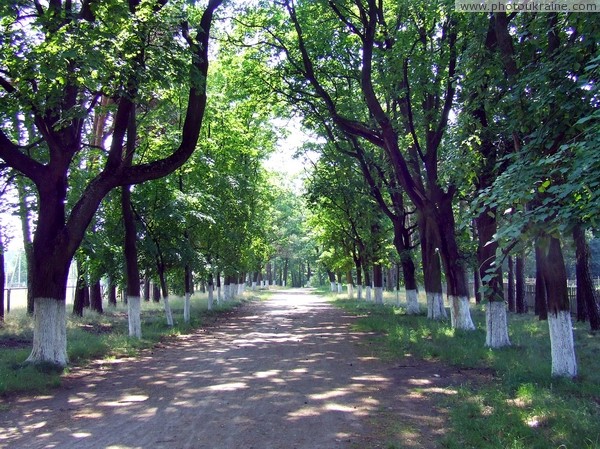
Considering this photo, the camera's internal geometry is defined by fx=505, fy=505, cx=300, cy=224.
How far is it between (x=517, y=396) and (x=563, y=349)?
1592mm

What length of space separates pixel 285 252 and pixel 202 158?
54957 millimetres

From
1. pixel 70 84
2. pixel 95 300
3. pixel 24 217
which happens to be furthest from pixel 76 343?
pixel 95 300

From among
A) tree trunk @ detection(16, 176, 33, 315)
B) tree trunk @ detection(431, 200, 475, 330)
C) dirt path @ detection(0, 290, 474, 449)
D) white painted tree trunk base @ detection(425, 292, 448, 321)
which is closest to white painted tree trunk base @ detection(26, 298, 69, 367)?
dirt path @ detection(0, 290, 474, 449)

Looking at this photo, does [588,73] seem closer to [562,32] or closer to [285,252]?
[562,32]

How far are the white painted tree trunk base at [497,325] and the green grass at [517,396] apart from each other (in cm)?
29

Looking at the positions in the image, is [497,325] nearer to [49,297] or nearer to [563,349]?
[563,349]

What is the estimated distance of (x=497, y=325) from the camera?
11625mm

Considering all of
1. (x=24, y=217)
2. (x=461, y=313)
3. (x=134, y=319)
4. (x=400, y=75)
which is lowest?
(x=461, y=313)

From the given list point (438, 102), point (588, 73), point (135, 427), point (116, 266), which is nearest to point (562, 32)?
point (588, 73)

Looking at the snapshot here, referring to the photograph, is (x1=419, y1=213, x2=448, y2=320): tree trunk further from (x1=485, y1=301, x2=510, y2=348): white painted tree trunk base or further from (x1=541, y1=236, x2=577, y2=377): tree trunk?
(x1=541, y1=236, x2=577, y2=377): tree trunk

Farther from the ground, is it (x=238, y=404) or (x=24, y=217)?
(x=24, y=217)

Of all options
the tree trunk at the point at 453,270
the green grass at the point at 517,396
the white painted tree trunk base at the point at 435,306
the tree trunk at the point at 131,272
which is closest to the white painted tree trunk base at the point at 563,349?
the green grass at the point at 517,396

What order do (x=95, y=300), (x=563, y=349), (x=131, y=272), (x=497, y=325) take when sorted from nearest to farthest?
(x=563, y=349) → (x=497, y=325) → (x=131, y=272) → (x=95, y=300)

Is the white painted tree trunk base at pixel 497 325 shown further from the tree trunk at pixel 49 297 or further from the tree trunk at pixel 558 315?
the tree trunk at pixel 49 297
